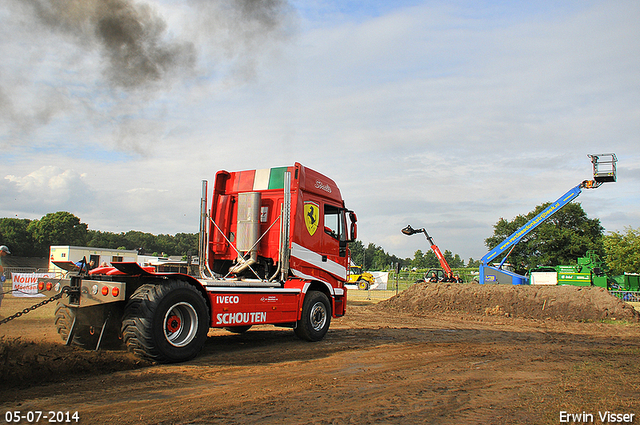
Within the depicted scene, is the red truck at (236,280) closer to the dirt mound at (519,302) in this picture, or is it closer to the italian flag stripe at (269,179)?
the italian flag stripe at (269,179)

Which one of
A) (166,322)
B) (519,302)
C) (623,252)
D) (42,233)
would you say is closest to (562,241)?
(623,252)

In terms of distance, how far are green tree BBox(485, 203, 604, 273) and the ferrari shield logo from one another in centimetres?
4882

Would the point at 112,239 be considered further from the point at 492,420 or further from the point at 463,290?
the point at 492,420

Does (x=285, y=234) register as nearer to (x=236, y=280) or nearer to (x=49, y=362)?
(x=236, y=280)

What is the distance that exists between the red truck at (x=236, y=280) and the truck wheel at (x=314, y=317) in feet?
0.07

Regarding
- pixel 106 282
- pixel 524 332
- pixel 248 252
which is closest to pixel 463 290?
pixel 524 332

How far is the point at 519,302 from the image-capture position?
720 inches

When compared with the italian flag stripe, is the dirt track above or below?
below

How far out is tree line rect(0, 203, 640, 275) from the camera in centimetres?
4278

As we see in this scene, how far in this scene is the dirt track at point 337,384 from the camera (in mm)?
4414

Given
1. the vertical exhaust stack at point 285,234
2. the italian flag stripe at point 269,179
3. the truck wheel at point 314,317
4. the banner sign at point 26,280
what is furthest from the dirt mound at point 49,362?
the banner sign at point 26,280

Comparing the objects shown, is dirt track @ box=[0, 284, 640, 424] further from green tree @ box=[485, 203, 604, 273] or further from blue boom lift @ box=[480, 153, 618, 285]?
green tree @ box=[485, 203, 604, 273]

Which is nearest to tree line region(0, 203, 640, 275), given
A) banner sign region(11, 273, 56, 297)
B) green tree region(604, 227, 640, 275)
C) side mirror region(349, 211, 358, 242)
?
green tree region(604, 227, 640, 275)

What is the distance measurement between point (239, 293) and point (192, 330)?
4.03ft
